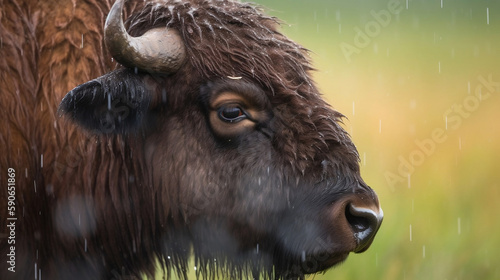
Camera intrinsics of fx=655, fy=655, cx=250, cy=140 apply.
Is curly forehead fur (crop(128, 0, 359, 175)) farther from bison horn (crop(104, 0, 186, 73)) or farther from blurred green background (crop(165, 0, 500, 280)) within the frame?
blurred green background (crop(165, 0, 500, 280))

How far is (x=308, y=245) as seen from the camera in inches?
155

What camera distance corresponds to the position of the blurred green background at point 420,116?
7.44m

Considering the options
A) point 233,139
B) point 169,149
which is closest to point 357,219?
point 233,139

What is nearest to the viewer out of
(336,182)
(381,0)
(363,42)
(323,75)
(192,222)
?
(336,182)

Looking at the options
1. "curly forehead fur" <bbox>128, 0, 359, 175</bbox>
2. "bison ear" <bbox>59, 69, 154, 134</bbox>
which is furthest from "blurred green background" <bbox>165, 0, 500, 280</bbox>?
"bison ear" <bbox>59, 69, 154, 134</bbox>

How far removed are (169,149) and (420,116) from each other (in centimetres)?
667

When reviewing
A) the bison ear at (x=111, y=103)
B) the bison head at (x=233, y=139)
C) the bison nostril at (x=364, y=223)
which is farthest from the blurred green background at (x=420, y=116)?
the bison nostril at (x=364, y=223)

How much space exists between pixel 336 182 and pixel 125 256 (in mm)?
1608

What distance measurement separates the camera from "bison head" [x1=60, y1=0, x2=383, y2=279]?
12.7 ft

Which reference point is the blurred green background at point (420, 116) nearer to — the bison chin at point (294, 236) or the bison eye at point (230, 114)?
the bison eye at point (230, 114)

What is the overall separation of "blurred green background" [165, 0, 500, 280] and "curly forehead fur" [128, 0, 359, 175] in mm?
754

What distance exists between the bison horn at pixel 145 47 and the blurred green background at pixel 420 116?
121 centimetres

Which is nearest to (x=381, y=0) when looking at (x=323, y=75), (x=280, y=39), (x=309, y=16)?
(x=309, y=16)

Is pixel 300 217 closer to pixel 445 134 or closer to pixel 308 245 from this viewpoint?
pixel 308 245
